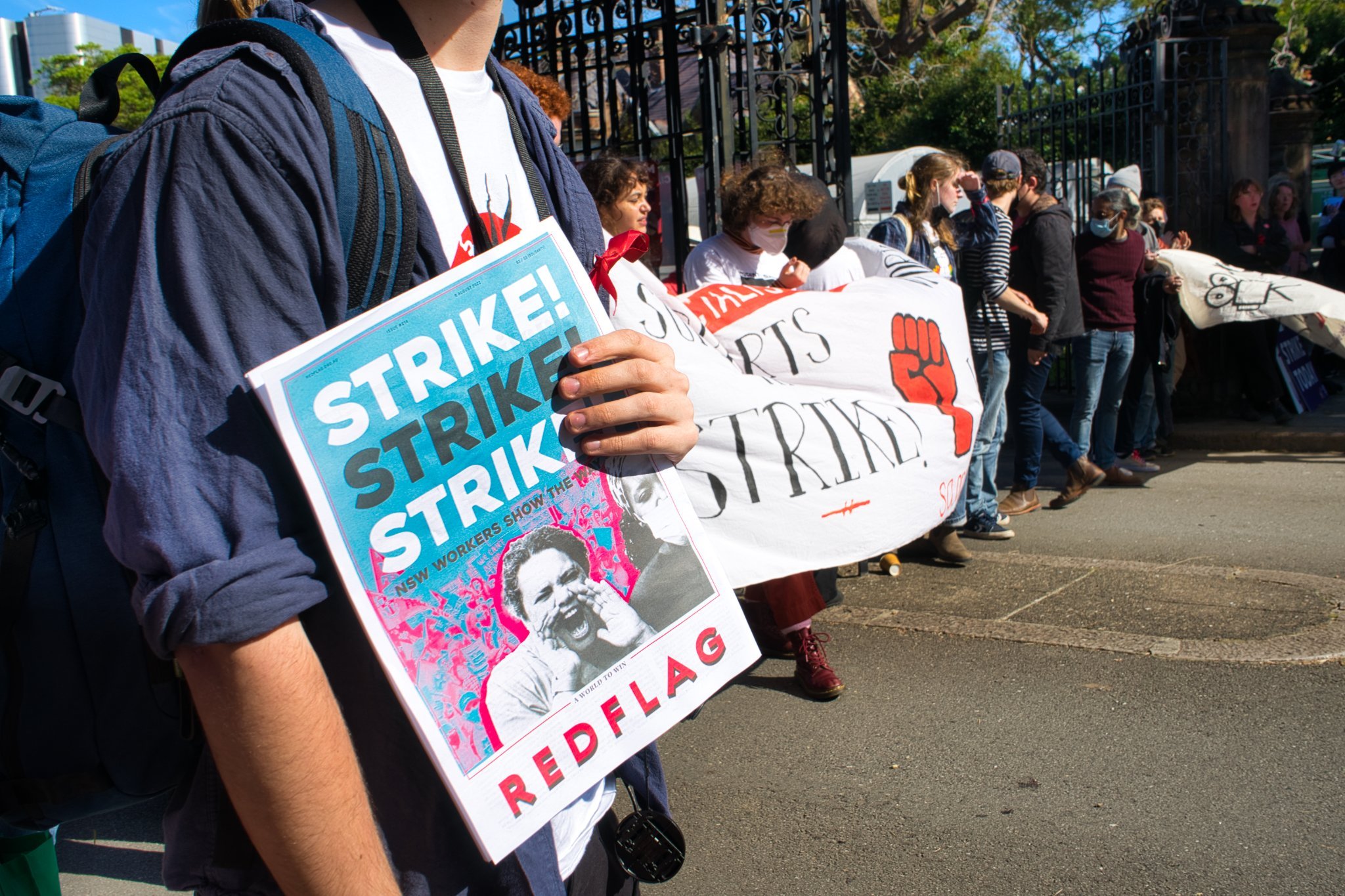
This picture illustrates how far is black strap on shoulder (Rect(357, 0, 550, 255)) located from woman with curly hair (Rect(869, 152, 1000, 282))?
16.5 feet

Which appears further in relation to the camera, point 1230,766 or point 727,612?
point 1230,766

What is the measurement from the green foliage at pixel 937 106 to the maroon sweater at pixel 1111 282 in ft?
64.6

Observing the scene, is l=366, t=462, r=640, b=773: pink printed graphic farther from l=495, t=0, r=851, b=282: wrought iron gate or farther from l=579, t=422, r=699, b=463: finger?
l=495, t=0, r=851, b=282: wrought iron gate

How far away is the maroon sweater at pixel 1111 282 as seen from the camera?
7090 millimetres

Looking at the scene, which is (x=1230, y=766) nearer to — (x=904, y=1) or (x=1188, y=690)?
(x=1188, y=690)

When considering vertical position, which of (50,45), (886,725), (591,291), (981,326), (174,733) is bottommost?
(886,725)

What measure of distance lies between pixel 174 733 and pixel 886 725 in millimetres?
3210

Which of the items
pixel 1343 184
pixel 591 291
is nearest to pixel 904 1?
pixel 1343 184

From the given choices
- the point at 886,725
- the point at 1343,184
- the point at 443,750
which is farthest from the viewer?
the point at 1343,184

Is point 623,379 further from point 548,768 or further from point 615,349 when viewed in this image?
point 548,768

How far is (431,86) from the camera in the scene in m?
1.16

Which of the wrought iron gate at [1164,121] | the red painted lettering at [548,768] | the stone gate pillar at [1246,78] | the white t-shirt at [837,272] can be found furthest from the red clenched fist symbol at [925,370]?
the stone gate pillar at [1246,78]

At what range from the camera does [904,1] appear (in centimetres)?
2081

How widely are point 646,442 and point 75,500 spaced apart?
549mm
